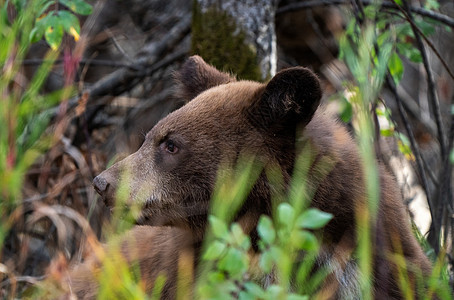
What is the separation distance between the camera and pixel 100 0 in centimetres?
711

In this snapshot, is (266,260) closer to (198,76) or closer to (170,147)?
(170,147)

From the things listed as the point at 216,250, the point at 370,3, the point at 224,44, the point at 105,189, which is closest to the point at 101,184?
the point at 105,189

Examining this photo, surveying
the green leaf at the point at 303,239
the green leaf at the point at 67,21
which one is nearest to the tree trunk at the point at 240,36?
the green leaf at the point at 67,21

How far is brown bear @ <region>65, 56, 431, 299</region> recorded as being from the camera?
9.96 ft

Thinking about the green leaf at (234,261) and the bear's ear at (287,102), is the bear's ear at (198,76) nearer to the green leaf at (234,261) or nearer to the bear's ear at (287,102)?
the bear's ear at (287,102)

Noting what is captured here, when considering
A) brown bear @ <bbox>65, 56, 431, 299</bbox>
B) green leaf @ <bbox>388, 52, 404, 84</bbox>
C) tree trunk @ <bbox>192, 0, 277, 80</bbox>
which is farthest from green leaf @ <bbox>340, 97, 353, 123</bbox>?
brown bear @ <bbox>65, 56, 431, 299</bbox>

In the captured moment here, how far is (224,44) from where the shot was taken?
178 inches

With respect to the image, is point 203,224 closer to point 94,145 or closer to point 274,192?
point 274,192

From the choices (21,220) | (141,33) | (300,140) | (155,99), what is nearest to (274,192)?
(300,140)

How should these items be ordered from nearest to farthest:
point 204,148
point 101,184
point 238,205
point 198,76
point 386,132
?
point 238,205, point 101,184, point 204,148, point 198,76, point 386,132

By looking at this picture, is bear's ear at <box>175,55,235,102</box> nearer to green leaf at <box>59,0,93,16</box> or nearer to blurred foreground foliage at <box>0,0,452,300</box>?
blurred foreground foliage at <box>0,0,452,300</box>

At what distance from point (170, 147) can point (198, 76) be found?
0.65 meters

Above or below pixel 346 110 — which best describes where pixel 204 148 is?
above

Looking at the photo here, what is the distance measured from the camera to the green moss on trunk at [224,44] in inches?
175
